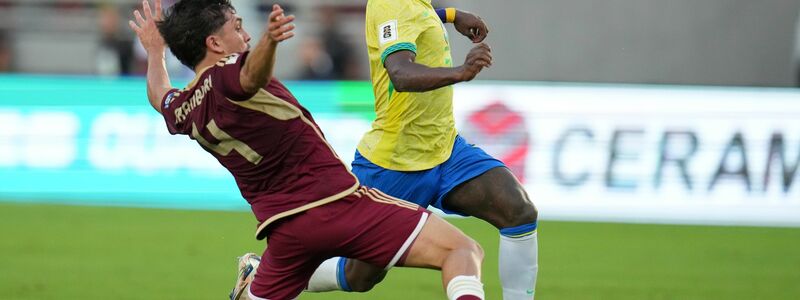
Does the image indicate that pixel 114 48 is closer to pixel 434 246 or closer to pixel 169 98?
pixel 169 98

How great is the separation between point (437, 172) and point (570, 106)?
552 centimetres

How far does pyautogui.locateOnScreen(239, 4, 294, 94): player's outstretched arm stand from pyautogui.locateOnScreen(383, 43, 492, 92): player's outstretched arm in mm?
808

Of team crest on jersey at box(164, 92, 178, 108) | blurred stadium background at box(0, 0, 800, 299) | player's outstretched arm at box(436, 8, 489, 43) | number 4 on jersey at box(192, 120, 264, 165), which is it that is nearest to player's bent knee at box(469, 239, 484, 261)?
number 4 on jersey at box(192, 120, 264, 165)

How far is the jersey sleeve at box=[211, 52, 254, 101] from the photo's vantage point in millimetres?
4664

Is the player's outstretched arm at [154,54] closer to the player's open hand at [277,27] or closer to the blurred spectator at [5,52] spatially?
the player's open hand at [277,27]

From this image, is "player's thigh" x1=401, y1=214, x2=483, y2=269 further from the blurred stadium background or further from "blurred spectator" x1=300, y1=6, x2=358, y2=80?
"blurred spectator" x1=300, y1=6, x2=358, y2=80

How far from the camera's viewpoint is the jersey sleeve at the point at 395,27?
557cm

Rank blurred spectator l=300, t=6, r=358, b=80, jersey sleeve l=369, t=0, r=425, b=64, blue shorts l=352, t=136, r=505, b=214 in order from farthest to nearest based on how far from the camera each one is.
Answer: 1. blurred spectator l=300, t=6, r=358, b=80
2. blue shorts l=352, t=136, r=505, b=214
3. jersey sleeve l=369, t=0, r=425, b=64

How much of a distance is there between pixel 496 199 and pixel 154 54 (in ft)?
5.60

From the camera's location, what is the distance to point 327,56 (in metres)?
14.6

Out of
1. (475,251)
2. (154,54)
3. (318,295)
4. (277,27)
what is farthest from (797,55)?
(277,27)

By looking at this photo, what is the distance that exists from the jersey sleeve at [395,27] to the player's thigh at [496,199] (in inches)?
30.3

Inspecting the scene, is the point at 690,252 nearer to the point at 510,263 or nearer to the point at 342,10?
the point at 510,263

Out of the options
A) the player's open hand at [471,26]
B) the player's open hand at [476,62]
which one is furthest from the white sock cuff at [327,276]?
the player's open hand at [476,62]
